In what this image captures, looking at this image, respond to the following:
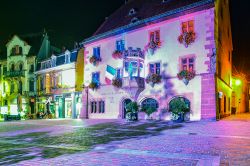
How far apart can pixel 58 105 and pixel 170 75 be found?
1973cm

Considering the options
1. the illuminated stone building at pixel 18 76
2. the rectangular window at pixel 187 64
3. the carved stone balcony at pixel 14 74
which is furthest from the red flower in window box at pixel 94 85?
the carved stone balcony at pixel 14 74

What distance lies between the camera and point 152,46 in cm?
2658

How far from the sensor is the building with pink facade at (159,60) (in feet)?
76.3

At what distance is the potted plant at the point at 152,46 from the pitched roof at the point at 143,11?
2236 mm

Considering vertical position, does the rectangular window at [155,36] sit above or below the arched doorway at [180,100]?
above

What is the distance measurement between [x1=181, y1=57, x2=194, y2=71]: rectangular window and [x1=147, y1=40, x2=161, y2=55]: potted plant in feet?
9.74

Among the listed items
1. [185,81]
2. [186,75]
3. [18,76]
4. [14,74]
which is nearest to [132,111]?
[185,81]

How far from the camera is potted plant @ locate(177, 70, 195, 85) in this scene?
77.5 ft

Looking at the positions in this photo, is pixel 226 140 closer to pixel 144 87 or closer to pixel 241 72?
pixel 144 87

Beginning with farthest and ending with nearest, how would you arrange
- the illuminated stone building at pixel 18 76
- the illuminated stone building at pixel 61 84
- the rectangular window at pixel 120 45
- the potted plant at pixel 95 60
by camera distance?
the illuminated stone building at pixel 18 76 < the illuminated stone building at pixel 61 84 < the potted plant at pixel 95 60 < the rectangular window at pixel 120 45

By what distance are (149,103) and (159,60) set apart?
4.21 m

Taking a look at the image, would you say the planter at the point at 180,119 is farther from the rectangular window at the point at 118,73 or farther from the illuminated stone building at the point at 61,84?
the illuminated stone building at the point at 61,84

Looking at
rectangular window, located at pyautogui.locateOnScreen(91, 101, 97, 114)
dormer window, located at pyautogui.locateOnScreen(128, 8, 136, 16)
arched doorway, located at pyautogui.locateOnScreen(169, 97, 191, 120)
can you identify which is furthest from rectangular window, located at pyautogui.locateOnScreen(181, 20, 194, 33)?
rectangular window, located at pyautogui.locateOnScreen(91, 101, 97, 114)

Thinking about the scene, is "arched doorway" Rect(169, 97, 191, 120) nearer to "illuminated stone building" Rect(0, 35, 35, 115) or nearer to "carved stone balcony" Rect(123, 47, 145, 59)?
"carved stone balcony" Rect(123, 47, 145, 59)
